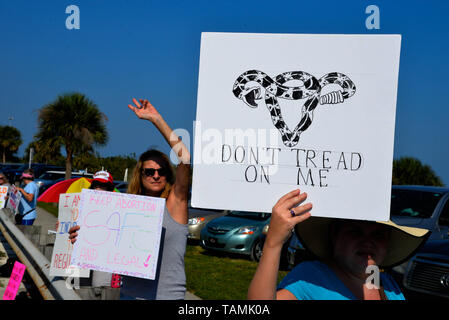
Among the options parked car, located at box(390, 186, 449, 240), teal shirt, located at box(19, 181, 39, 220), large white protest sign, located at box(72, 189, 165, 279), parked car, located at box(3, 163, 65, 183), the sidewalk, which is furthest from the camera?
parked car, located at box(3, 163, 65, 183)

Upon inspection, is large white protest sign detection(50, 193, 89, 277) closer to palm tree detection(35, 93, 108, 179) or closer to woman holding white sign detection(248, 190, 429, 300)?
woman holding white sign detection(248, 190, 429, 300)

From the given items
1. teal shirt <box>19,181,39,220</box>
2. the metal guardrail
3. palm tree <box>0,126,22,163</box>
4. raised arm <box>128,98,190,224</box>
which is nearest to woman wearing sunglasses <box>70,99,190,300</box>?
raised arm <box>128,98,190,224</box>

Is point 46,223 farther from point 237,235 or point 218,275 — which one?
point 218,275

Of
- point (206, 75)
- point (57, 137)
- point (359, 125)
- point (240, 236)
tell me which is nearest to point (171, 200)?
point (206, 75)

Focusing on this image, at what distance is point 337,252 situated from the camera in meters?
2.25

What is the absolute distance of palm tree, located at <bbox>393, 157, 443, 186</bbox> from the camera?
27.5 metres

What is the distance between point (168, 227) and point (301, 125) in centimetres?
138

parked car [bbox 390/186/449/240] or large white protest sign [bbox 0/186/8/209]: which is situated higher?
parked car [bbox 390/186/449/240]

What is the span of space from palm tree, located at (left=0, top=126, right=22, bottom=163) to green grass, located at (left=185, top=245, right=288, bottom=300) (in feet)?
205

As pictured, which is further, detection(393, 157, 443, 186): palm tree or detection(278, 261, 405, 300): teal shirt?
detection(393, 157, 443, 186): palm tree

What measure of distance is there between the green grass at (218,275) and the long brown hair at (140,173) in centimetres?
419

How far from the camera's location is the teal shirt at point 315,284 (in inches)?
80.8

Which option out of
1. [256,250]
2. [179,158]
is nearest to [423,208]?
[256,250]

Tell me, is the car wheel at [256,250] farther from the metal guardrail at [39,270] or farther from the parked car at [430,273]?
the parked car at [430,273]
